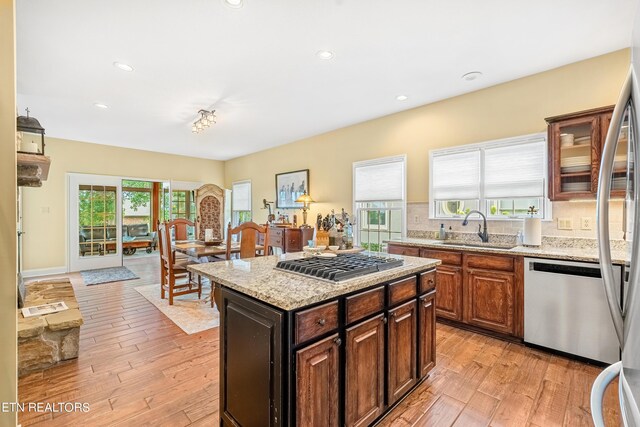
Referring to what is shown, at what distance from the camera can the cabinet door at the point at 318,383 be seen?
51.2 inches

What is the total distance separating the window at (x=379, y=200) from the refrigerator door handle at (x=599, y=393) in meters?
3.43

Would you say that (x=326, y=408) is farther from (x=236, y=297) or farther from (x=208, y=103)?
(x=208, y=103)

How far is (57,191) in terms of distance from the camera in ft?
19.1

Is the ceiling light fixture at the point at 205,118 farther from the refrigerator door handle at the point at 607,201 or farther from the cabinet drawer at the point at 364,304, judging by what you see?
the refrigerator door handle at the point at 607,201

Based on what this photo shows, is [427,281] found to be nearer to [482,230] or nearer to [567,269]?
[567,269]

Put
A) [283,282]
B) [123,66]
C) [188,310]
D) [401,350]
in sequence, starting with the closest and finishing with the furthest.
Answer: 1. [283,282]
2. [401,350]
3. [123,66]
4. [188,310]

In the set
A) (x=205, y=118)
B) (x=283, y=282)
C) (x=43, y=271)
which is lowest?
(x=43, y=271)

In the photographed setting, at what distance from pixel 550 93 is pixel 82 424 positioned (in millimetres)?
4813

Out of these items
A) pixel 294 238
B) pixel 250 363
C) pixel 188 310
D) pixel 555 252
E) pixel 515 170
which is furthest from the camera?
pixel 294 238

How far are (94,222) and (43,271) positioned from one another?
1.24 metres

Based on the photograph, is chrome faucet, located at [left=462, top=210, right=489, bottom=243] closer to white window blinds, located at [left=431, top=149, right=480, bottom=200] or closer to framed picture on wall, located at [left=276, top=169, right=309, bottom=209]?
white window blinds, located at [left=431, top=149, right=480, bottom=200]

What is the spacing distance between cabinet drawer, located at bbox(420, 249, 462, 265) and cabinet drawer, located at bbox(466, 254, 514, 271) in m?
0.10

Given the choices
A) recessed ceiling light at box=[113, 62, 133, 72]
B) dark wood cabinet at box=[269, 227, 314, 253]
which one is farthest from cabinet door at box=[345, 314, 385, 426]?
dark wood cabinet at box=[269, 227, 314, 253]

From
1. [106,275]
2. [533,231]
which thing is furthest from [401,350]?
[106,275]
